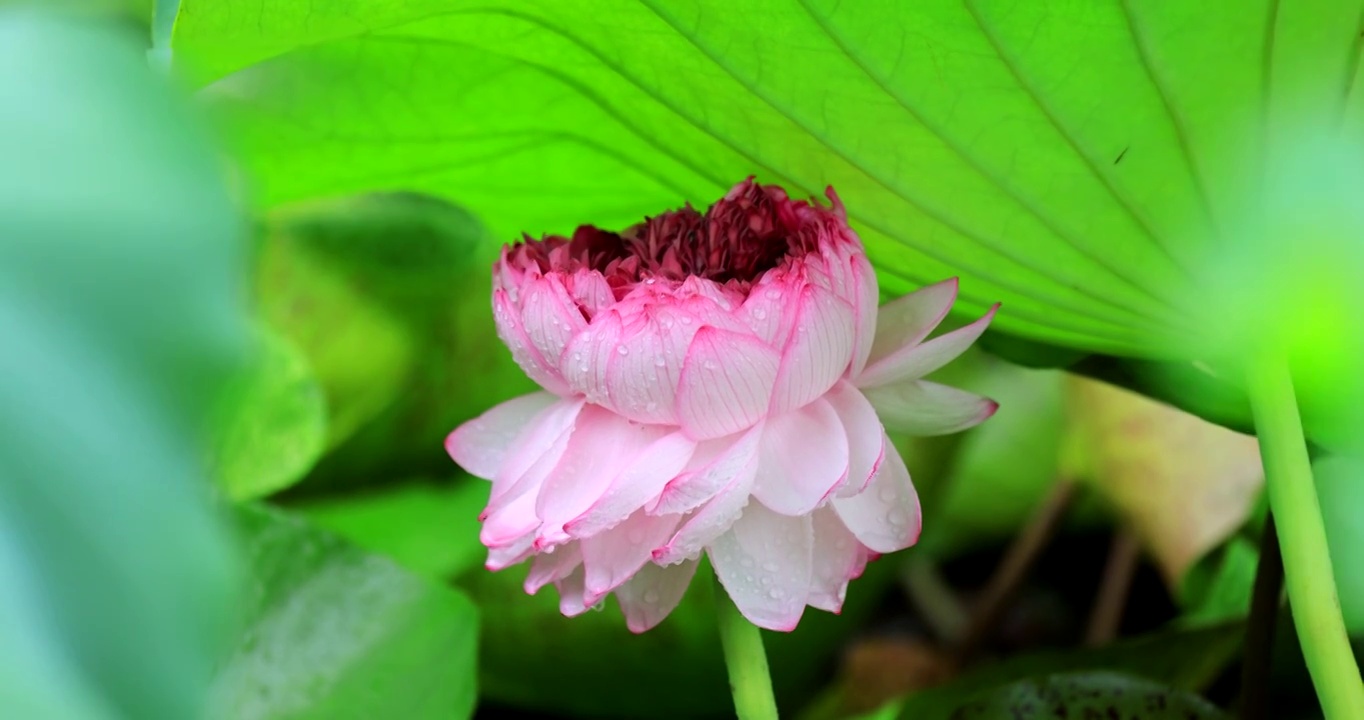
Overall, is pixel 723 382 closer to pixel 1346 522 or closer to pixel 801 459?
pixel 801 459

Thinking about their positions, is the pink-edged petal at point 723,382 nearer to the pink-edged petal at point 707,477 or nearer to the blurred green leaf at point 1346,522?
the pink-edged petal at point 707,477

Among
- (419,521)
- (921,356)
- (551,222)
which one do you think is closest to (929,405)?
(921,356)

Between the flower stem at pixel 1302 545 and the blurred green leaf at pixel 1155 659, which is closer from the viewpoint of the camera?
the flower stem at pixel 1302 545

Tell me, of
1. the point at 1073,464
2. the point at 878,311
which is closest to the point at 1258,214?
the point at 878,311

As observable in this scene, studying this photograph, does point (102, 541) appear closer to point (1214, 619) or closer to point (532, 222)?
point (532, 222)

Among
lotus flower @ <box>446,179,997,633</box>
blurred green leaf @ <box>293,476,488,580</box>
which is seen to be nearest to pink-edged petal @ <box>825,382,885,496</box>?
lotus flower @ <box>446,179,997,633</box>

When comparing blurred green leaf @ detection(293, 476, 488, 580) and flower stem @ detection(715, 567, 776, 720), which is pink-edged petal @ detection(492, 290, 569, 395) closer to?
flower stem @ detection(715, 567, 776, 720)

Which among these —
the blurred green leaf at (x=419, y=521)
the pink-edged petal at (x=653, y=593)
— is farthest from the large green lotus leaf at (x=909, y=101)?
the blurred green leaf at (x=419, y=521)
